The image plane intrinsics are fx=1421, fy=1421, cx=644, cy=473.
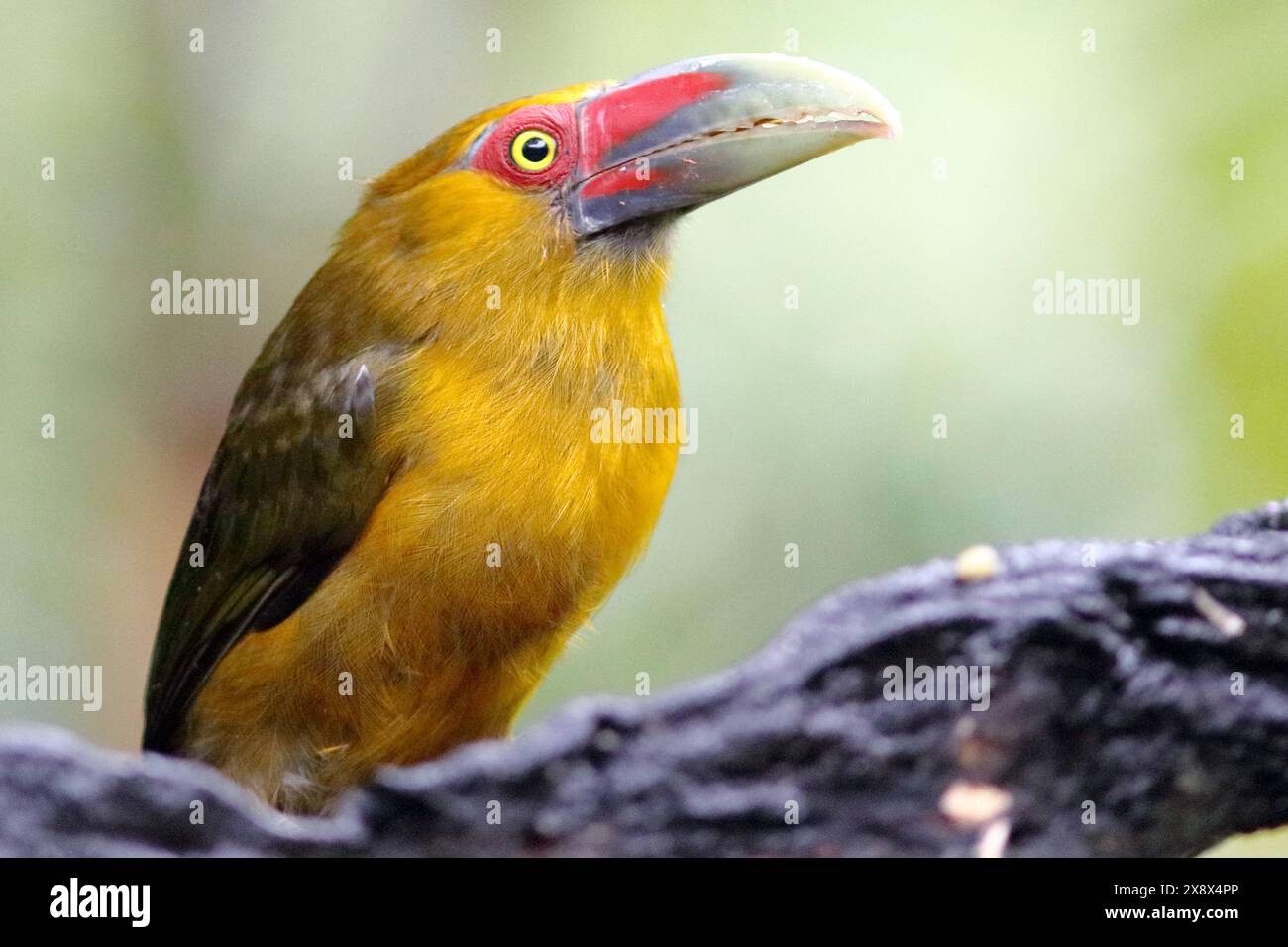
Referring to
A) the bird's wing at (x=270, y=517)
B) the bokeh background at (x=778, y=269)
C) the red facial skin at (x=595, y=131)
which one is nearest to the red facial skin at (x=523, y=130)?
the red facial skin at (x=595, y=131)

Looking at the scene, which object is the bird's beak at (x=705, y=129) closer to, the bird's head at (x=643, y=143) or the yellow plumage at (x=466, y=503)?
the bird's head at (x=643, y=143)

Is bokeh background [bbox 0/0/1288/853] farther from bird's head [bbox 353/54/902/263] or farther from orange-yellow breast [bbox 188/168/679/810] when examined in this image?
orange-yellow breast [bbox 188/168/679/810]

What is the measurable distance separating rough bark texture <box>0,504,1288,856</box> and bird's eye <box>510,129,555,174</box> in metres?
1.41

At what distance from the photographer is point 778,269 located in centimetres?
419

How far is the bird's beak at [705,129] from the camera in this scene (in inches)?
116

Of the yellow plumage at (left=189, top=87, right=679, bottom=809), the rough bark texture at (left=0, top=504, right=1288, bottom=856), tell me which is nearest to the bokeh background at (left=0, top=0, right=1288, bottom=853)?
the yellow plumage at (left=189, top=87, right=679, bottom=809)

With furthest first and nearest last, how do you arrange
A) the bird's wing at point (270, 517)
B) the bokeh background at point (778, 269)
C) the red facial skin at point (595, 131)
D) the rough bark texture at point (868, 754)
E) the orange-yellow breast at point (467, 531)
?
the bokeh background at point (778, 269) → the red facial skin at point (595, 131) → the bird's wing at point (270, 517) → the orange-yellow breast at point (467, 531) → the rough bark texture at point (868, 754)

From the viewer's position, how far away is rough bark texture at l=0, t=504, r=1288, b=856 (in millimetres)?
1908

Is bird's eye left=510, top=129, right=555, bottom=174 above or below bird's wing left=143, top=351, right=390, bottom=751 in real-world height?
above

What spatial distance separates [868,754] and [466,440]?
117cm

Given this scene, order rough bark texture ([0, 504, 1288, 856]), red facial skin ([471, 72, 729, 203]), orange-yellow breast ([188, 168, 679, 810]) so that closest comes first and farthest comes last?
rough bark texture ([0, 504, 1288, 856])
orange-yellow breast ([188, 168, 679, 810])
red facial skin ([471, 72, 729, 203])

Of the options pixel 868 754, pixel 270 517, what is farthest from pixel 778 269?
pixel 868 754

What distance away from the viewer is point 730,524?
4.34 metres
